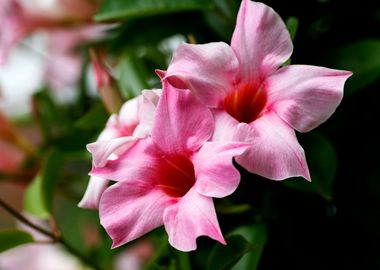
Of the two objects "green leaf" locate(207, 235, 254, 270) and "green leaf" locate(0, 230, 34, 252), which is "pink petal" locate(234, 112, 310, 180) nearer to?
"green leaf" locate(207, 235, 254, 270)

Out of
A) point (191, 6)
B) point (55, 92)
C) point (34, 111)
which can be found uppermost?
point (191, 6)

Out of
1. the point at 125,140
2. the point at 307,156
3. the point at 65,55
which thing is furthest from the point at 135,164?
the point at 65,55

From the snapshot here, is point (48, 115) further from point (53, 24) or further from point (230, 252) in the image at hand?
point (230, 252)

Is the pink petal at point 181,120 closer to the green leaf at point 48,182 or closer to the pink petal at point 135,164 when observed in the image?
the pink petal at point 135,164

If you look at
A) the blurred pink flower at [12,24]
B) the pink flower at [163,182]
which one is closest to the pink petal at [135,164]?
the pink flower at [163,182]

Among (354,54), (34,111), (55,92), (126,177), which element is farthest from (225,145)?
(55,92)

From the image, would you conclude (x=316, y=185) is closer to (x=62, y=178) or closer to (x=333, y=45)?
(x=333, y=45)

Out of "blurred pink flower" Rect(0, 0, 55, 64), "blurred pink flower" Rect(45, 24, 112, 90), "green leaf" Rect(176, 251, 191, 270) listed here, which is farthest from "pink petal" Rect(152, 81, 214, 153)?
"blurred pink flower" Rect(45, 24, 112, 90)

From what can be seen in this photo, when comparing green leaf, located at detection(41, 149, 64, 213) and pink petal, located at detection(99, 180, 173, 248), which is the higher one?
pink petal, located at detection(99, 180, 173, 248)
